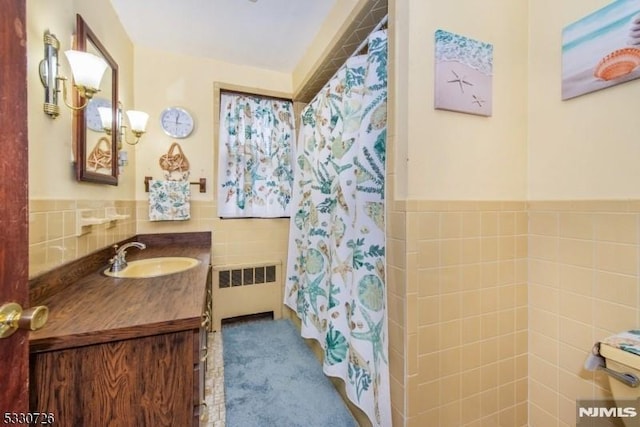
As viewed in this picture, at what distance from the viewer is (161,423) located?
80 centimetres

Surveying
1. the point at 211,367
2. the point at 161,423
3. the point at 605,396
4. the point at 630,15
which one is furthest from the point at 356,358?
the point at 630,15

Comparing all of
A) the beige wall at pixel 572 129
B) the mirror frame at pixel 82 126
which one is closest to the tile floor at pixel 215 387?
the mirror frame at pixel 82 126

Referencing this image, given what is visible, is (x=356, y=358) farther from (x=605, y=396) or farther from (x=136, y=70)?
(x=136, y=70)

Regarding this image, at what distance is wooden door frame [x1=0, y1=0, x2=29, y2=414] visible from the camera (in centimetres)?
54

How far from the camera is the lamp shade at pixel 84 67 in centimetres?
106

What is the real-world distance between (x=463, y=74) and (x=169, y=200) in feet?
7.14

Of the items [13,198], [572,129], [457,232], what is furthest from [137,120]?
[572,129]

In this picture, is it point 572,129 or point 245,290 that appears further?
point 245,290

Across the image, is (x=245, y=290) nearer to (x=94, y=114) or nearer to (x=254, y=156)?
(x=254, y=156)

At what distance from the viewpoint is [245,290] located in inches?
97.7

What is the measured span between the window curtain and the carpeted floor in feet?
3.62

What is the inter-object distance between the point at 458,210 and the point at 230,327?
7.12 ft

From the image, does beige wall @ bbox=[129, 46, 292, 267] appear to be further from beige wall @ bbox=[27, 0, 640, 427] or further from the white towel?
beige wall @ bbox=[27, 0, 640, 427]

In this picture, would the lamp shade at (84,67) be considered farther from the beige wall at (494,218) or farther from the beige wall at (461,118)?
the beige wall at (461,118)
